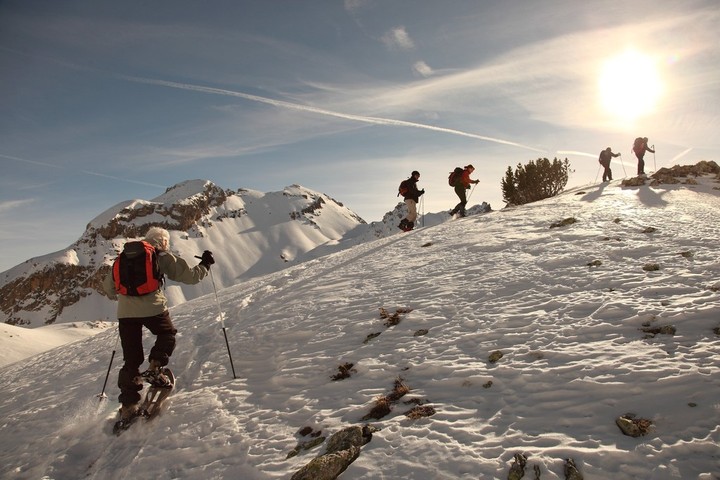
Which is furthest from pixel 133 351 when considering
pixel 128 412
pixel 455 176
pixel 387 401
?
pixel 455 176

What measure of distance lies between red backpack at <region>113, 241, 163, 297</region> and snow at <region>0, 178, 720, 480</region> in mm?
2109

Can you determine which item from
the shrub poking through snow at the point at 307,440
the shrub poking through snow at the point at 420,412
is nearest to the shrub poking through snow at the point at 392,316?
the shrub poking through snow at the point at 420,412

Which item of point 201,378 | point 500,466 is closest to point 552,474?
point 500,466

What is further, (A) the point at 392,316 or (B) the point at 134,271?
(A) the point at 392,316

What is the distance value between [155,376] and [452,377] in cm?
475

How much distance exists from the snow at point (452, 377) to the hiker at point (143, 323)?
574 mm

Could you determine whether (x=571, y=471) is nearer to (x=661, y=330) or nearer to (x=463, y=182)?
(x=661, y=330)

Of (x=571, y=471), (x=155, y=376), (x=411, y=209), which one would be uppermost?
(x=411, y=209)

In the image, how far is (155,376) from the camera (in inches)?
236

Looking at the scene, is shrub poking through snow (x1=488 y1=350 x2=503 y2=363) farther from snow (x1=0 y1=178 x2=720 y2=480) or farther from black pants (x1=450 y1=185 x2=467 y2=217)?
black pants (x1=450 y1=185 x2=467 y2=217)

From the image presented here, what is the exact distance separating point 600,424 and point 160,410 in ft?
20.6

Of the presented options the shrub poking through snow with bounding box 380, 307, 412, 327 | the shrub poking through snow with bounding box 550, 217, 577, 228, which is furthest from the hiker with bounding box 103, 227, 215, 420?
the shrub poking through snow with bounding box 550, 217, 577, 228

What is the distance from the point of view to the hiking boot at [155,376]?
593 centimetres

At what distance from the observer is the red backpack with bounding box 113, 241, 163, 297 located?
562 cm
